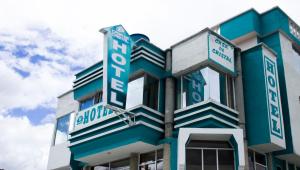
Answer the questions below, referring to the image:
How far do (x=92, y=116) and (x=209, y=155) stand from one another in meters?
6.95

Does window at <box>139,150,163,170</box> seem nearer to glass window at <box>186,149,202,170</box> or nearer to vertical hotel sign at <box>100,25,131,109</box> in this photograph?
glass window at <box>186,149,202,170</box>

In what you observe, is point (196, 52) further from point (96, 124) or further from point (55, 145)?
point (55, 145)

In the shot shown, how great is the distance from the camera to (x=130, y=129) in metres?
19.2

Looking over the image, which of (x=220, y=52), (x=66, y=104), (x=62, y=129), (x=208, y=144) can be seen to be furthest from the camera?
(x=66, y=104)

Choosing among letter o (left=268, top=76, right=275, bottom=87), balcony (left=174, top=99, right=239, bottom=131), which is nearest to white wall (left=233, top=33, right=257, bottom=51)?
letter o (left=268, top=76, right=275, bottom=87)

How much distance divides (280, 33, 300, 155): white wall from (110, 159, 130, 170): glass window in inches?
343

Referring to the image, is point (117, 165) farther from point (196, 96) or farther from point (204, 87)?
point (204, 87)

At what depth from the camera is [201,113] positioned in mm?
18562

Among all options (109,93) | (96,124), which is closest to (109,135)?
(96,124)

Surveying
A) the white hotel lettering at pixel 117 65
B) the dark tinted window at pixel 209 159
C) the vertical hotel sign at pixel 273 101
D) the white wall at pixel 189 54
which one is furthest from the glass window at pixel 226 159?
the white hotel lettering at pixel 117 65

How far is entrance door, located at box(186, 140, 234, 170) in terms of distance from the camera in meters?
18.3

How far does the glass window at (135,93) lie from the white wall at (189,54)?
73.8 inches

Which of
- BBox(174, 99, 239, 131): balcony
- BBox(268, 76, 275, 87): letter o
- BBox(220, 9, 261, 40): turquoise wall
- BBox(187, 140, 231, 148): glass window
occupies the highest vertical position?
BBox(220, 9, 261, 40): turquoise wall

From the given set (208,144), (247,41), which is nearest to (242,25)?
(247,41)
